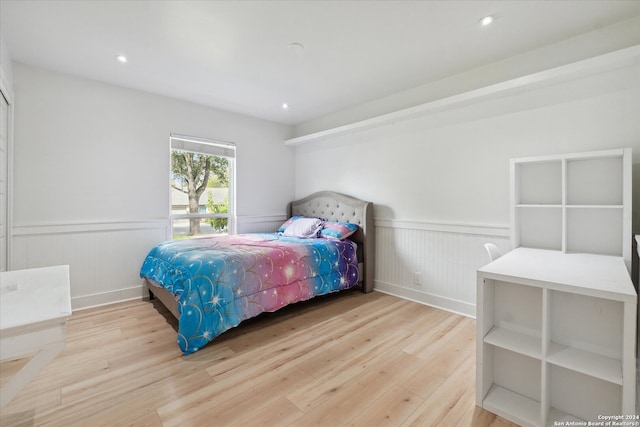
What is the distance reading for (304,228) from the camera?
3.84 metres

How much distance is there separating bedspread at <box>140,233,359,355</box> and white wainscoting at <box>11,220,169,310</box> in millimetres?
282

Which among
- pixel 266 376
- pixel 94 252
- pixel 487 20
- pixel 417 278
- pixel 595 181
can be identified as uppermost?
pixel 487 20

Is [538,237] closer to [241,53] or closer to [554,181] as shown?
[554,181]

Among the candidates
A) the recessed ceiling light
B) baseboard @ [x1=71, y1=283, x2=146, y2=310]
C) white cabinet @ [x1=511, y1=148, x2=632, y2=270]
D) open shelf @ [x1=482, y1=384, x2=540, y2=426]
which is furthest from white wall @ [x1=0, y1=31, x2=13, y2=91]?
white cabinet @ [x1=511, y1=148, x2=632, y2=270]

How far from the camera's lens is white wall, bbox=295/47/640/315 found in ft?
7.20

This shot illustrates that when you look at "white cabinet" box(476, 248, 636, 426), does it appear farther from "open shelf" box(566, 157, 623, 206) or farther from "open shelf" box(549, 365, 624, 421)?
"open shelf" box(566, 157, 623, 206)

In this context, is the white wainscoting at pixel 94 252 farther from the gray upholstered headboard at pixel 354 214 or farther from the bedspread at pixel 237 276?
Result: the gray upholstered headboard at pixel 354 214

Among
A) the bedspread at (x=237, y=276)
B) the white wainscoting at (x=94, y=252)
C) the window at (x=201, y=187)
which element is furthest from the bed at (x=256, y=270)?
the window at (x=201, y=187)

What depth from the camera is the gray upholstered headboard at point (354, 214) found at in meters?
3.59

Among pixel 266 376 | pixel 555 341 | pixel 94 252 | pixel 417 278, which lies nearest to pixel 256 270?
pixel 266 376

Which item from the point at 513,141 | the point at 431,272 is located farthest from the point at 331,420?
→ the point at 513,141

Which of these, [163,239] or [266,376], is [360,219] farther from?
[163,239]

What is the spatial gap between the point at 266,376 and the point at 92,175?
9.37 feet

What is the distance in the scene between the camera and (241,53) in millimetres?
2494
